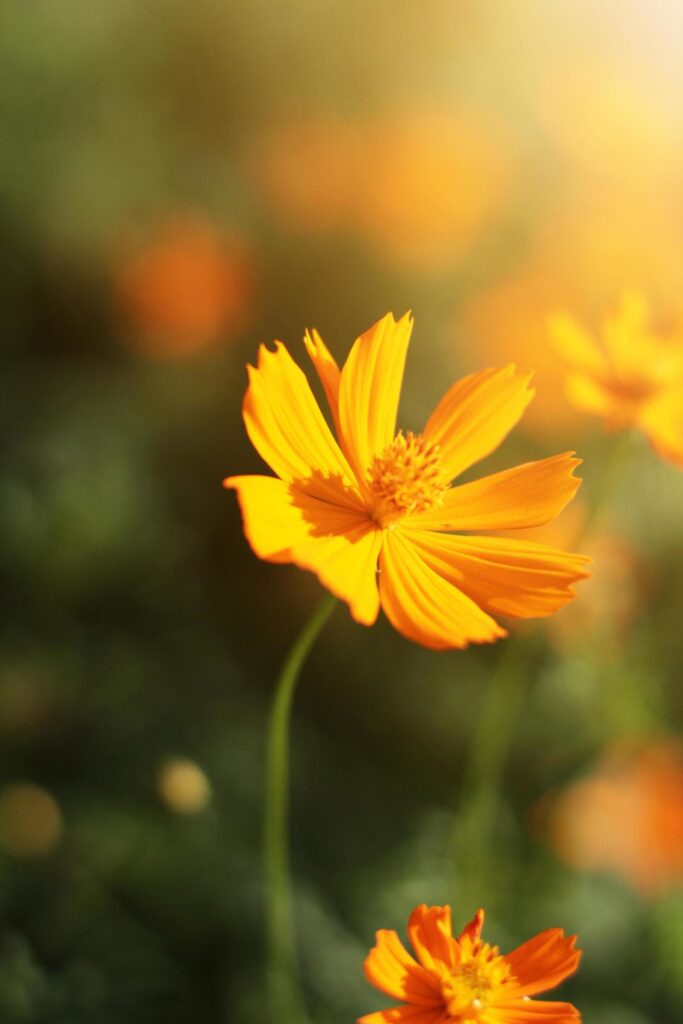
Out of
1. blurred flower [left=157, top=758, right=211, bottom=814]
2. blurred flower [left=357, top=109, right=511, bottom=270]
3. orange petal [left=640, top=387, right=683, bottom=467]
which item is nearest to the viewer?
orange petal [left=640, top=387, right=683, bottom=467]

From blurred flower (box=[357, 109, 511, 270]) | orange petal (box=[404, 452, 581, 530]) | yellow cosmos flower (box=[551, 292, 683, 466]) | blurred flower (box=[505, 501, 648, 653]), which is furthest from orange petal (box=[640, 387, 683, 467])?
blurred flower (box=[357, 109, 511, 270])

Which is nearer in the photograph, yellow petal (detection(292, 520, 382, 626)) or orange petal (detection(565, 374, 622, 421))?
yellow petal (detection(292, 520, 382, 626))

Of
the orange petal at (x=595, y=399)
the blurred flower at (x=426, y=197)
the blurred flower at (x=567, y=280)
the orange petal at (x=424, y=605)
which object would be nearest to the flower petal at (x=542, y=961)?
the orange petal at (x=424, y=605)

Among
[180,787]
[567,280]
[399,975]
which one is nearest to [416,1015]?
[399,975]

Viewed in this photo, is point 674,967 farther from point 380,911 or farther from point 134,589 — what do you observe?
point 134,589

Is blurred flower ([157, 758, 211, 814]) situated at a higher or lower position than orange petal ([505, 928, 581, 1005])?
higher

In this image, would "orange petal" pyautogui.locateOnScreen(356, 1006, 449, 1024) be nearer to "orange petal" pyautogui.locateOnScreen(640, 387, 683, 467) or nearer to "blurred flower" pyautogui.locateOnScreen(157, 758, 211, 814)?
"orange petal" pyautogui.locateOnScreen(640, 387, 683, 467)

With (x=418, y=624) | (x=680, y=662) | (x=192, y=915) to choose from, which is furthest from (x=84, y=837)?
(x=418, y=624)
